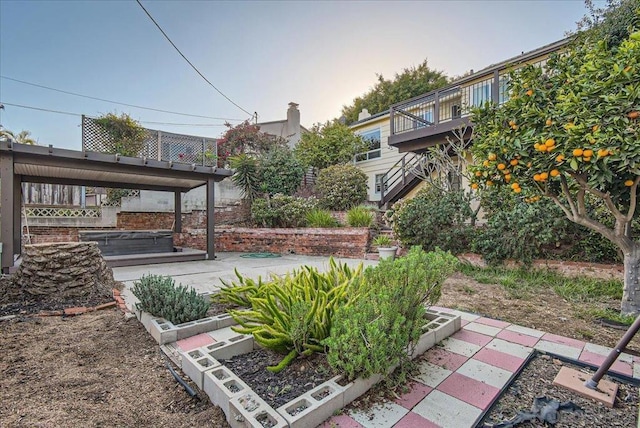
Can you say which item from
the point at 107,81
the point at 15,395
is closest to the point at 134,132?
the point at 107,81

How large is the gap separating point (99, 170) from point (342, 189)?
6535mm

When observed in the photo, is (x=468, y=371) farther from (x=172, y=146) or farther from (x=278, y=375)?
(x=172, y=146)

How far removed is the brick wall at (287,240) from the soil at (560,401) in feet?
18.8

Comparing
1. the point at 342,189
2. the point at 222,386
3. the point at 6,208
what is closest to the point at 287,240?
the point at 342,189

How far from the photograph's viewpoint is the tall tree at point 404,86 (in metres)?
17.9

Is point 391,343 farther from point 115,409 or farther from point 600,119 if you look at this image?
point 600,119

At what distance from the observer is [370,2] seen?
7.46 m

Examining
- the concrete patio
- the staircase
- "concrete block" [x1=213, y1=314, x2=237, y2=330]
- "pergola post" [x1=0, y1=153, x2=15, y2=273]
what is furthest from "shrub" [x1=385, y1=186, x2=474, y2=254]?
"pergola post" [x1=0, y1=153, x2=15, y2=273]

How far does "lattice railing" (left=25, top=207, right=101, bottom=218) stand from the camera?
8.09 metres

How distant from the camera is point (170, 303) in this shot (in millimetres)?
2771

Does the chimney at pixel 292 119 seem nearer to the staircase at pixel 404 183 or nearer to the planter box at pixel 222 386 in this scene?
the staircase at pixel 404 183

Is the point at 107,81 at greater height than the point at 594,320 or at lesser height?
greater

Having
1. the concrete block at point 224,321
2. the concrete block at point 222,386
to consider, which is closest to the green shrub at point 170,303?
the concrete block at point 224,321

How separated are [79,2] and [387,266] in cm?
906
